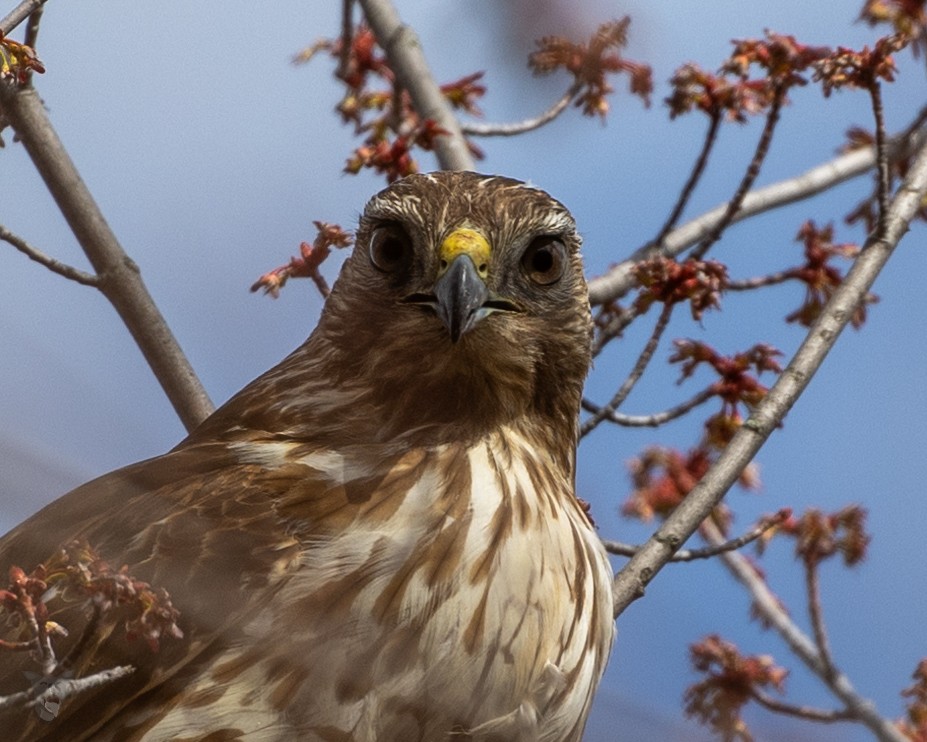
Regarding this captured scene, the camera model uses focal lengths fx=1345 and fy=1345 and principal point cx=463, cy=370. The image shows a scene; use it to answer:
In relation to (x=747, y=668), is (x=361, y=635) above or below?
below

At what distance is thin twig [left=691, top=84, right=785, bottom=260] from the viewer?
15.5ft

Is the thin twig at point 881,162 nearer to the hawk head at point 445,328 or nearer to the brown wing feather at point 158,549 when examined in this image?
the hawk head at point 445,328

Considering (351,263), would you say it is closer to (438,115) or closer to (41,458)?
(438,115)

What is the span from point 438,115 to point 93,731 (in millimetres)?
2969

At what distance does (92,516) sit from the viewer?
297 cm

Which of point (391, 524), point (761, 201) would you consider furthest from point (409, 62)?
point (391, 524)

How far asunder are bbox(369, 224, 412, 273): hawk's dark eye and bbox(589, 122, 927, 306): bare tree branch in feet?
4.52

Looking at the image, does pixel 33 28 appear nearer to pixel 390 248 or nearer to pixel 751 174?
pixel 390 248

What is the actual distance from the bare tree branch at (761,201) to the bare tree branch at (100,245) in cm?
161

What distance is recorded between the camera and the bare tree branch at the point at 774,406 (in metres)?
3.46

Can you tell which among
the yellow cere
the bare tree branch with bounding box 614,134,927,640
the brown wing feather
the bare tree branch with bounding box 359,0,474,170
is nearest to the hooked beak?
the yellow cere

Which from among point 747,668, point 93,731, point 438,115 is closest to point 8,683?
point 93,731

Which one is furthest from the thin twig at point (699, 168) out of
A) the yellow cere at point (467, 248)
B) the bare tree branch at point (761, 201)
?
the yellow cere at point (467, 248)

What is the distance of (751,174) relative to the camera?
15.8ft
